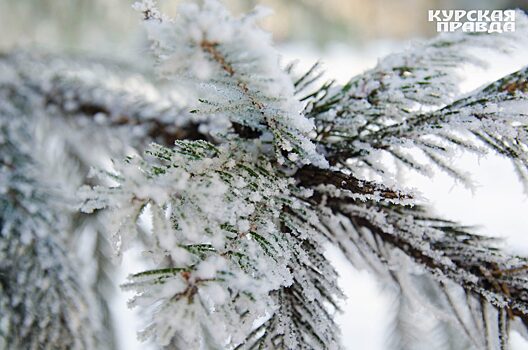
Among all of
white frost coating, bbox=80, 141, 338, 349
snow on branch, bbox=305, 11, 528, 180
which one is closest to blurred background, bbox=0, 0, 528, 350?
snow on branch, bbox=305, 11, 528, 180

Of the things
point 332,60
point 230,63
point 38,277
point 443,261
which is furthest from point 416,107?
point 332,60

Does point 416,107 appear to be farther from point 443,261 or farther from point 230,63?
point 230,63

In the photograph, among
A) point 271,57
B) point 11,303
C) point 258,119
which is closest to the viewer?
point 271,57

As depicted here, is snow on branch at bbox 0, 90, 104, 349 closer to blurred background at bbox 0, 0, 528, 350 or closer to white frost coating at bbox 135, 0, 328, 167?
blurred background at bbox 0, 0, 528, 350

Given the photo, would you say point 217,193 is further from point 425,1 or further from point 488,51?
point 425,1


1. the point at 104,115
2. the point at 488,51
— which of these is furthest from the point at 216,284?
the point at 104,115
